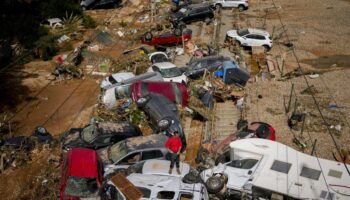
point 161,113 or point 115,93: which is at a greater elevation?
point 115,93

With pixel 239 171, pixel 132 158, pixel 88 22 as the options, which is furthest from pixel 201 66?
pixel 88 22

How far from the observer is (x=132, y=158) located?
44.7ft

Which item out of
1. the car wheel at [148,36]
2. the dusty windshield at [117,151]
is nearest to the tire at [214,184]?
the dusty windshield at [117,151]

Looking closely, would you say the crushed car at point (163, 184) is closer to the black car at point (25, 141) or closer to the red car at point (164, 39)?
the black car at point (25, 141)

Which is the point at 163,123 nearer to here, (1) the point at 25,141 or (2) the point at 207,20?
(1) the point at 25,141

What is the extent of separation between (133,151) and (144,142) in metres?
0.72

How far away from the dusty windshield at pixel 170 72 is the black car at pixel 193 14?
9486 millimetres

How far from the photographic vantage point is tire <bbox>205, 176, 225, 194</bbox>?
12422 mm

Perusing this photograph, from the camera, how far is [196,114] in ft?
59.4

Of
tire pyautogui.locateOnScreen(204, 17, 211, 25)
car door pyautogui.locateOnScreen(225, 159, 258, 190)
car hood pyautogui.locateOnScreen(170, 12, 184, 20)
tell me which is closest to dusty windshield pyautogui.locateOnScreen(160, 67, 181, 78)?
car door pyautogui.locateOnScreen(225, 159, 258, 190)

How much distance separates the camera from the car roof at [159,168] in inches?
489

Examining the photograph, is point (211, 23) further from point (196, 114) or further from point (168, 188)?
point (168, 188)

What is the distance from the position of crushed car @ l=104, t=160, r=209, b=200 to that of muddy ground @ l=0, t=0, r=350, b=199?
253 centimetres

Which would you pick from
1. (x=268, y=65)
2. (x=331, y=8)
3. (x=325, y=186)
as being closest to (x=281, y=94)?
(x=268, y=65)
